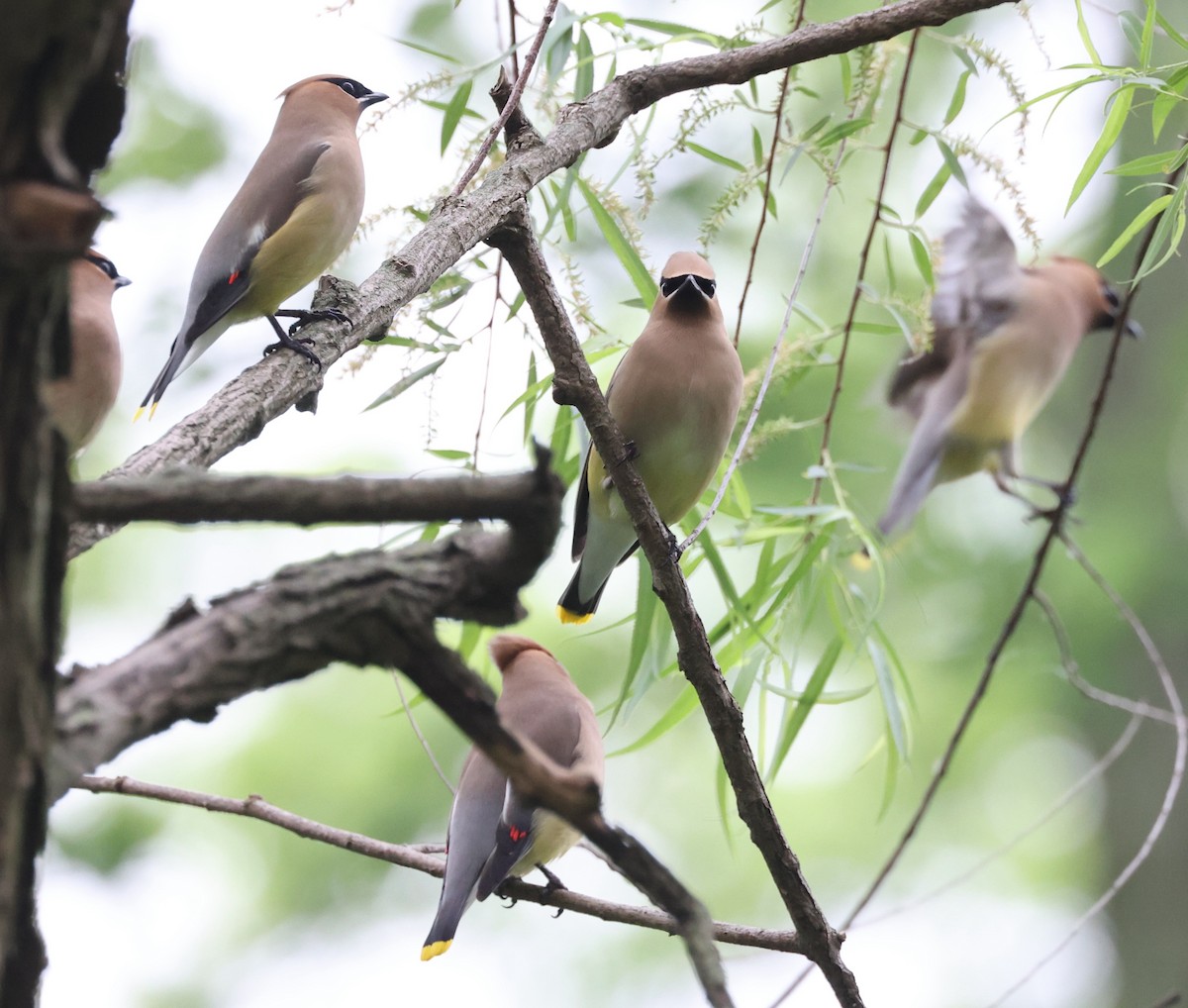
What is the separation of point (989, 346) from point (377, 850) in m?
3.73

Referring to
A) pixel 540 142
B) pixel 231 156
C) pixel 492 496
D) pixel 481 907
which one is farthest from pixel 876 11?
pixel 481 907

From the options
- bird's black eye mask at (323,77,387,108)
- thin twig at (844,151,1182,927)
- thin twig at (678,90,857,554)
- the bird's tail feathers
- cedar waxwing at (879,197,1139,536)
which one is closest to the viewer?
thin twig at (678,90,857,554)

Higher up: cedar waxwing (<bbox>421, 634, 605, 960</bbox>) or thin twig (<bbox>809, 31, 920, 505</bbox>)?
thin twig (<bbox>809, 31, 920, 505</bbox>)

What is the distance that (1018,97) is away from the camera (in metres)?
2.67

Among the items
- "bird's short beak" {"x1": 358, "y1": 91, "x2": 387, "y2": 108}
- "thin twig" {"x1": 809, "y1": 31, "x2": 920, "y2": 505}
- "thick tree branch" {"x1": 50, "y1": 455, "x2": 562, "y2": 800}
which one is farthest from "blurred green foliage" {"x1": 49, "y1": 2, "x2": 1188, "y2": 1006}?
"thick tree branch" {"x1": 50, "y1": 455, "x2": 562, "y2": 800}

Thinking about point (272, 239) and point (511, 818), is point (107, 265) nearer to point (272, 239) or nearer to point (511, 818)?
point (272, 239)

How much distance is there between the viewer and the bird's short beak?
14.1ft

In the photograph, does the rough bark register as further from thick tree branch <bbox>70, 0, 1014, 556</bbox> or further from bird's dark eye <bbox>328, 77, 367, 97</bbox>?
bird's dark eye <bbox>328, 77, 367, 97</bbox>

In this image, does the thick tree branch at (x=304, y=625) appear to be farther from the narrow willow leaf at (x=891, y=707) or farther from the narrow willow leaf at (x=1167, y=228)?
the narrow willow leaf at (x=891, y=707)

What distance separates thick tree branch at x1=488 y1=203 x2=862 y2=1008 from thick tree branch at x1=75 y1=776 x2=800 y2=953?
0.37 feet

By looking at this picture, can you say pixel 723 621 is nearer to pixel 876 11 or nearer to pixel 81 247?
pixel 876 11

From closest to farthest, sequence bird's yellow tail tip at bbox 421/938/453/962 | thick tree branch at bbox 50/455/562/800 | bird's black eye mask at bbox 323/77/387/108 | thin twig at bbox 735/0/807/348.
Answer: thick tree branch at bbox 50/455/562/800 < thin twig at bbox 735/0/807/348 < bird's yellow tail tip at bbox 421/938/453/962 < bird's black eye mask at bbox 323/77/387/108

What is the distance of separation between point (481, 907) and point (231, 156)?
567 centimetres

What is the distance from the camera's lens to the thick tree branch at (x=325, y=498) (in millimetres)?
1054
